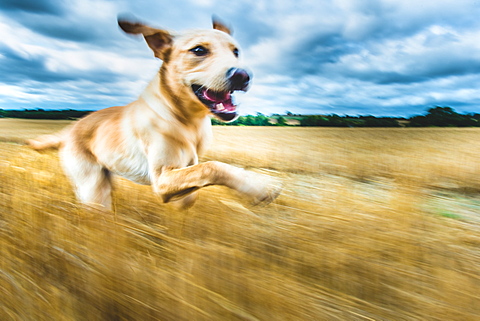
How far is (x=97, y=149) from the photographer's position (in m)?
2.40

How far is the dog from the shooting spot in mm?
1911

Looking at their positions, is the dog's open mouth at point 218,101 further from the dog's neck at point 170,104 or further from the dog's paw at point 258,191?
the dog's paw at point 258,191

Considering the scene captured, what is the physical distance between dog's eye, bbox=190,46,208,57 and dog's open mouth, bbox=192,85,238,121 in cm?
21

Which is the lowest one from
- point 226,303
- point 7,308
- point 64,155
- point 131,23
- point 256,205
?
point 7,308

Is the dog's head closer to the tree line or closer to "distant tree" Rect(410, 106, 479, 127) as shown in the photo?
the tree line

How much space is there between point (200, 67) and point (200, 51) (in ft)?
0.38

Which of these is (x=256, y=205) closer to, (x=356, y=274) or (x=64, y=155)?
(x=356, y=274)

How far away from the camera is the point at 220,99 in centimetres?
209

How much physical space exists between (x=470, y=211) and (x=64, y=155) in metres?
3.41

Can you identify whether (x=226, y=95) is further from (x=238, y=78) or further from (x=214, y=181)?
(x=214, y=181)

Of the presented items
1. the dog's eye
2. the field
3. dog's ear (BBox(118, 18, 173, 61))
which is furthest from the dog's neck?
the field

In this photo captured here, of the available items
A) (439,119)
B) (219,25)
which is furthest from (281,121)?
(439,119)

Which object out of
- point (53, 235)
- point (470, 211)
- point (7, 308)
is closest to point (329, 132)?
point (470, 211)

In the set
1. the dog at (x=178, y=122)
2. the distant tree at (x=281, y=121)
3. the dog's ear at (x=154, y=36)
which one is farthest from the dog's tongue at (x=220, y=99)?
the distant tree at (x=281, y=121)
